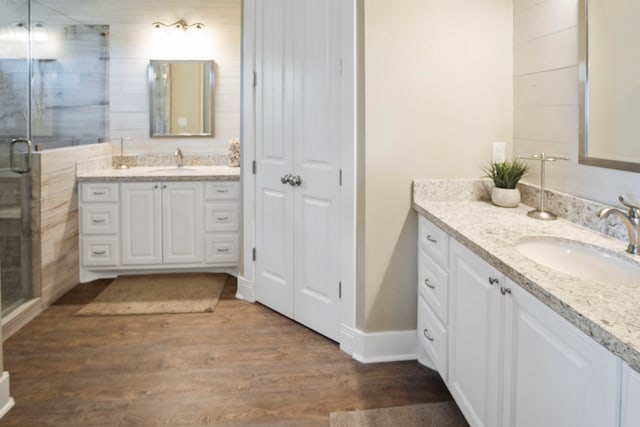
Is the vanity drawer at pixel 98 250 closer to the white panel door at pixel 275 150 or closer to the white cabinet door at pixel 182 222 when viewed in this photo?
the white cabinet door at pixel 182 222

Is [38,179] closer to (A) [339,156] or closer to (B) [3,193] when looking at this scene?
(B) [3,193]

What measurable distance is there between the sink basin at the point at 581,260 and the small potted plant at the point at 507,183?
626 mm

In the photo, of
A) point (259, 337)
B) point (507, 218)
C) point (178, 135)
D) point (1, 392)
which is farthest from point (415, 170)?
point (178, 135)

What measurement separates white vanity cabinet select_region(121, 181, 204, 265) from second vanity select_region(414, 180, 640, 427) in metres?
2.34

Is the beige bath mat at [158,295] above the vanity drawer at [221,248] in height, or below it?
below

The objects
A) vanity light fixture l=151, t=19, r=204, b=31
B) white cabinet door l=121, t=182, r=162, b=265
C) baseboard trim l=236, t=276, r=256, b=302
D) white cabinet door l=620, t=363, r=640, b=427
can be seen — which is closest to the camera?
white cabinet door l=620, t=363, r=640, b=427

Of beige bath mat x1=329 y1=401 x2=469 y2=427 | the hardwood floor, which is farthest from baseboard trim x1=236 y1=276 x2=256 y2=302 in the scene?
beige bath mat x1=329 y1=401 x2=469 y2=427

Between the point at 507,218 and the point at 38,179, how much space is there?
9.98ft

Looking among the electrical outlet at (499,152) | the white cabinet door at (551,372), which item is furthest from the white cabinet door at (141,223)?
the white cabinet door at (551,372)

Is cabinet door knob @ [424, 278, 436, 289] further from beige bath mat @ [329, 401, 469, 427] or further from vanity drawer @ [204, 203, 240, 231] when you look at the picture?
vanity drawer @ [204, 203, 240, 231]

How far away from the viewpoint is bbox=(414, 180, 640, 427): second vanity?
0.93 m

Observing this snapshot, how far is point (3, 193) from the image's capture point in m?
3.03

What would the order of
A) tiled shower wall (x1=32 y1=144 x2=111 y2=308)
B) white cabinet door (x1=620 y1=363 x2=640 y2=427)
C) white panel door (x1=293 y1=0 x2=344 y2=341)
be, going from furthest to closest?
1. tiled shower wall (x1=32 y1=144 x2=111 y2=308)
2. white panel door (x1=293 y1=0 x2=344 y2=341)
3. white cabinet door (x1=620 y1=363 x2=640 y2=427)

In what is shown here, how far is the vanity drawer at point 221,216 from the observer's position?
164 inches
